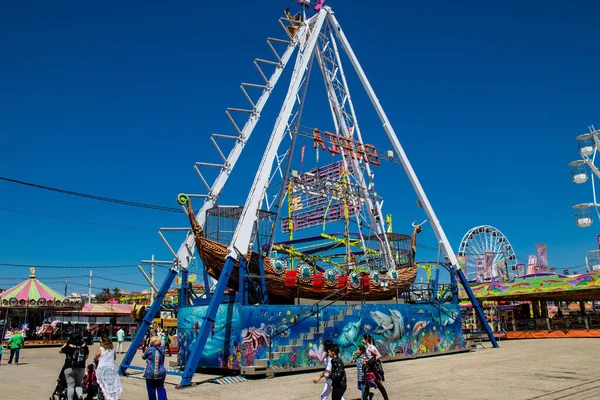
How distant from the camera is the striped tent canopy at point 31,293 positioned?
3888 centimetres

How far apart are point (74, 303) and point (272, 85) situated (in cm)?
3189

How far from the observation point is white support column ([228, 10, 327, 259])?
54.6ft

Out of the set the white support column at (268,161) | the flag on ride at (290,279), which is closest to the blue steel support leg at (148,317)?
the white support column at (268,161)

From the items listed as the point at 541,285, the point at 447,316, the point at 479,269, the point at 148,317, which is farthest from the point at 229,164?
the point at 479,269

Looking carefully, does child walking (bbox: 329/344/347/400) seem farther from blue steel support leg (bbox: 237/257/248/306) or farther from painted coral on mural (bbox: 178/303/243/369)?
blue steel support leg (bbox: 237/257/248/306)

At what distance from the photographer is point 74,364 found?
407 inches

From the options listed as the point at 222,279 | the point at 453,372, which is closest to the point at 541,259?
the point at 453,372

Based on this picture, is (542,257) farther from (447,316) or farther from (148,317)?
(148,317)

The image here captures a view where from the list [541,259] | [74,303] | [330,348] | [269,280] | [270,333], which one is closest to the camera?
[330,348]

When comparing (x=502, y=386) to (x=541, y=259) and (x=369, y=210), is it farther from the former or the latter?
(x=541, y=259)

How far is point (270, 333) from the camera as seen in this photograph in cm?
1683

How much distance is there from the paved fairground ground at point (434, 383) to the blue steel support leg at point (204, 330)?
17.5 inches

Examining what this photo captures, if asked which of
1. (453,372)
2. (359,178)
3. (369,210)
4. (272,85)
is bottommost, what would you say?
(453,372)

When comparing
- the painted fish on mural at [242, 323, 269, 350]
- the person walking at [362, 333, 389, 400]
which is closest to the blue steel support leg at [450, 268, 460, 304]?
the painted fish on mural at [242, 323, 269, 350]
